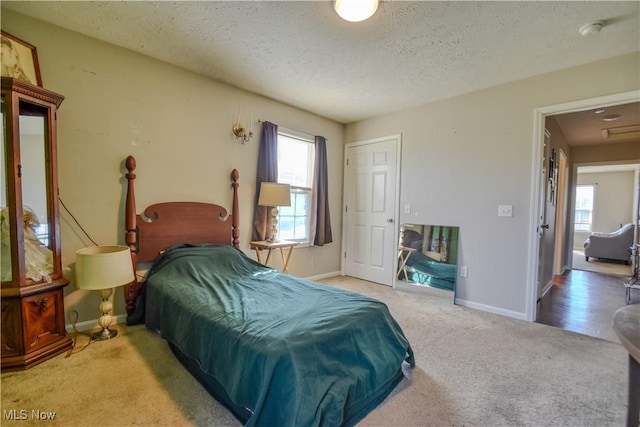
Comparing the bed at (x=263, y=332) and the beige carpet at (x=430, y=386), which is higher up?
the bed at (x=263, y=332)

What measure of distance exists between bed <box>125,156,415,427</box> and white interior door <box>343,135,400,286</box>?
210 cm

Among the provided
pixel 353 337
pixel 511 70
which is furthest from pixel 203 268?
pixel 511 70

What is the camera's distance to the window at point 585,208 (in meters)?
8.18

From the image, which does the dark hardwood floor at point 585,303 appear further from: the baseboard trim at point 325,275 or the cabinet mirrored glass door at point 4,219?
the cabinet mirrored glass door at point 4,219

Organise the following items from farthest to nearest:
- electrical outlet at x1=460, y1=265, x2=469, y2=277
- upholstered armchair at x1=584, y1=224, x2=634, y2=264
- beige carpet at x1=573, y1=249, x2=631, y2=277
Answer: upholstered armchair at x1=584, y1=224, x2=634, y2=264, beige carpet at x1=573, y1=249, x2=631, y2=277, electrical outlet at x1=460, y1=265, x2=469, y2=277

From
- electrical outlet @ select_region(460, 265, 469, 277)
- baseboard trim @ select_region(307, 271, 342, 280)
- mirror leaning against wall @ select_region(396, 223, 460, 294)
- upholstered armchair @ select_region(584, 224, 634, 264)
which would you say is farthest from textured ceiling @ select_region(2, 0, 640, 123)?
upholstered armchair @ select_region(584, 224, 634, 264)

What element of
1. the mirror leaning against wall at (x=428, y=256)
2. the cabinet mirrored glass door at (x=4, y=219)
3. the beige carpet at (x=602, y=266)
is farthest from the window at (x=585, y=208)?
the cabinet mirrored glass door at (x=4, y=219)

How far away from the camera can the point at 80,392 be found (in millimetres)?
1645

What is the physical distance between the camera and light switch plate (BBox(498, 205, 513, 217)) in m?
3.04

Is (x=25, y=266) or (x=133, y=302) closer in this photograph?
(x=25, y=266)

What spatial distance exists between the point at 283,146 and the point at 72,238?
2.46m

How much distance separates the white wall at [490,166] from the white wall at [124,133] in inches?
87.3

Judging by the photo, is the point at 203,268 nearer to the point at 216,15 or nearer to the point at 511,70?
the point at 216,15

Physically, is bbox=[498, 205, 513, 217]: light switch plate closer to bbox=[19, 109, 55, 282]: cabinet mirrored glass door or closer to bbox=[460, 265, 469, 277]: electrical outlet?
bbox=[460, 265, 469, 277]: electrical outlet
